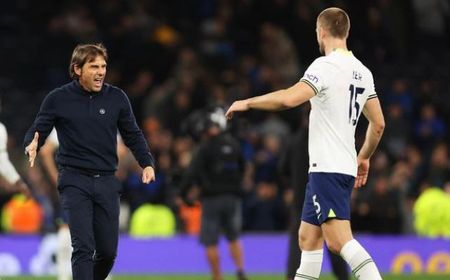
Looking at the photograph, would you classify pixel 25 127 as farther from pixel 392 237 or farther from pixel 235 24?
pixel 392 237

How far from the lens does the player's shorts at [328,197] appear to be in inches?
368

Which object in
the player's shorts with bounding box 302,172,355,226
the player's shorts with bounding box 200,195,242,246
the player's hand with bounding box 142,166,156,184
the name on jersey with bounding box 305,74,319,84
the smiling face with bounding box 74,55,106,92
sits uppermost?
the smiling face with bounding box 74,55,106,92

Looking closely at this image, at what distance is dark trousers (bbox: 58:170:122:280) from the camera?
974 centimetres

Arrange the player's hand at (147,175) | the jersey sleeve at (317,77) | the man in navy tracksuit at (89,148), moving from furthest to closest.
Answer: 1. the player's hand at (147,175)
2. the man in navy tracksuit at (89,148)
3. the jersey sleeve at (317,77)

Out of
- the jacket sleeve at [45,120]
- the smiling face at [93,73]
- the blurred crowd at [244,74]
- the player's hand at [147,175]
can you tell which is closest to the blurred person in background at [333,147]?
the player's hand at [147,175]

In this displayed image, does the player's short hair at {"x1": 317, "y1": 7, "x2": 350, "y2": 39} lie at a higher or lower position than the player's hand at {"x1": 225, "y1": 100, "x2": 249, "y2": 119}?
higher

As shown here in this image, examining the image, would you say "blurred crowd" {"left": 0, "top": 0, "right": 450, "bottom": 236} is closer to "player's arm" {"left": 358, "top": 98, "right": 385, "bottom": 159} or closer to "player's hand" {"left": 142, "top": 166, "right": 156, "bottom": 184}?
"player's hand" {"left": 142, "top": 166, "right": 156, "bottom": 184}

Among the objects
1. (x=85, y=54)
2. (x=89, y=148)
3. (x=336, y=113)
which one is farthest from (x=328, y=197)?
(x=85, y=54)

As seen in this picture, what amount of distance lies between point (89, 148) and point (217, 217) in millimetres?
6010

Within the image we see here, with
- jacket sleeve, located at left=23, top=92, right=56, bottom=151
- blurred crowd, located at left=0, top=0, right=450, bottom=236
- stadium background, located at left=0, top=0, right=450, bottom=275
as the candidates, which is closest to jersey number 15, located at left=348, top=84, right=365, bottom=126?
jacket sleeve, located at left=23, top=92, right=56, bottom=151

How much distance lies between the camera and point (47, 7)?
2423 cm

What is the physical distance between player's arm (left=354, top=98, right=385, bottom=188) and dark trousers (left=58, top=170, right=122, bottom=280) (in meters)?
1.97

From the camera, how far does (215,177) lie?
1583 centimetres

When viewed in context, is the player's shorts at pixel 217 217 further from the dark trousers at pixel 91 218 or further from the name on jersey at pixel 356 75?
the name on jersey at pixel 356 75
